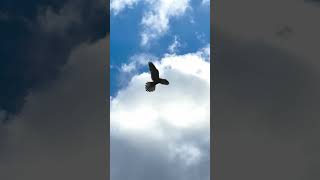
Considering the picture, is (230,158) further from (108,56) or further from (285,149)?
(108,56)

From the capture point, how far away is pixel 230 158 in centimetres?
2344

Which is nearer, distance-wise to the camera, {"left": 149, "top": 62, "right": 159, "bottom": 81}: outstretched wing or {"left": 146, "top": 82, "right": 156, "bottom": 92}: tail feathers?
{"left": 149, "top": 62, "right": 159, "bottom": 81}: outstretched wing

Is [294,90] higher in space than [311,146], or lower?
higher

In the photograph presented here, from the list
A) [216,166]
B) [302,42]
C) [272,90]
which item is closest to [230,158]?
[216,166]

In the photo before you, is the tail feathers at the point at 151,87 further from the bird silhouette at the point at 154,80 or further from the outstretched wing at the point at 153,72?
the outstretched wing at the point at 153,72

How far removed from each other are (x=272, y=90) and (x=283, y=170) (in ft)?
8.72

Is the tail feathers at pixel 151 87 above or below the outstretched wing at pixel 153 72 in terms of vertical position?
below

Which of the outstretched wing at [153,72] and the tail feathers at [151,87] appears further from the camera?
the tail feathers at [151,87]

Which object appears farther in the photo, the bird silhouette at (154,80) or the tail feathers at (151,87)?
the tail feathers at (151,87)

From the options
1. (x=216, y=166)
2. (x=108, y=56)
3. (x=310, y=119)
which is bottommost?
(x=216, y=166)

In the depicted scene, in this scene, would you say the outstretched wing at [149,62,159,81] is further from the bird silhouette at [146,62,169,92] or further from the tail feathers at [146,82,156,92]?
the tail feathers at [146,82,156,92]

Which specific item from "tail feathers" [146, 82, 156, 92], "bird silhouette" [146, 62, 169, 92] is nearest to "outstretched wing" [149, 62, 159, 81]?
"bird silhouette" [146, 62, 169, 92]

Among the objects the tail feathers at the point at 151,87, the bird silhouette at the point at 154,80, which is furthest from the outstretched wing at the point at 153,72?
the tail feathers at the point at 151,87

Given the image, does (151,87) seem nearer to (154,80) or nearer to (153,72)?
(154,80)
